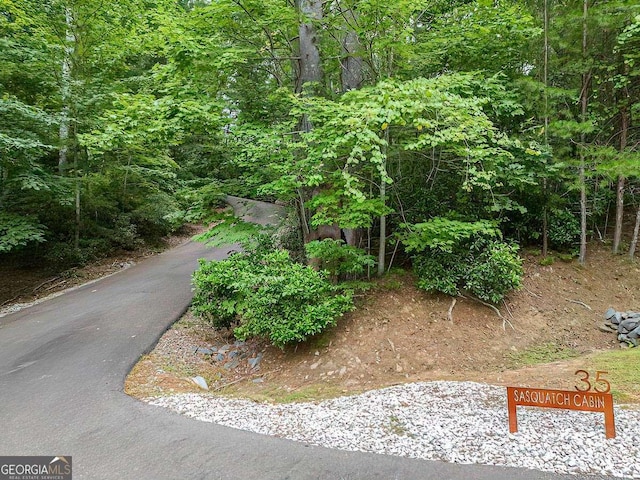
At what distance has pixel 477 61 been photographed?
6.94 metres

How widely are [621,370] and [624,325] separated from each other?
6.96ft

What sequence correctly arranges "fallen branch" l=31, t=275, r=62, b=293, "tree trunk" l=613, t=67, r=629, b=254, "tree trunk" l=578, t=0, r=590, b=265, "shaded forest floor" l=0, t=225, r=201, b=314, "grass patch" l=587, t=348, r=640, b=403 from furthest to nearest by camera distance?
1. "fallen branch" l=31, t=275, r=62, b=293
2. "shaded forest floor" l=0, t=225, r=201, b=314
3. "tree trunk" l=613, t=67, r=629, b=254
4. "tree trunk" l=578, t=0, r=590, b=265
5. "grass patch" l=587, t=348, r=640, b=403

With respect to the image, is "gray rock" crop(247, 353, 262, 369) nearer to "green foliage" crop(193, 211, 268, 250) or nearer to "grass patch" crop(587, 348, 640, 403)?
"green foliage" crop(193, 211, 268, 250)

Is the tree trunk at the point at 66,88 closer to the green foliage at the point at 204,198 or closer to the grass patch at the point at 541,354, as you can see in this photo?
the green foliage at the point at 204,198

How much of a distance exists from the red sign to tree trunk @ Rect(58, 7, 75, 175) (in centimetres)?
1006

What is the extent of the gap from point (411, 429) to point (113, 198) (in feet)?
38.1

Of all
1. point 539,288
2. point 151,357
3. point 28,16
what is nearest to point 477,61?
point 539,288

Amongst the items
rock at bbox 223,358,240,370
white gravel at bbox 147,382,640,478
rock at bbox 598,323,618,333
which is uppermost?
white gravel at bbox 147,382,640,478

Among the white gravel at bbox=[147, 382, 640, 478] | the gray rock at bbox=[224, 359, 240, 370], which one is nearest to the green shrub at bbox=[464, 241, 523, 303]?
the white gravel at bbox=[147, 382, 640, 478]

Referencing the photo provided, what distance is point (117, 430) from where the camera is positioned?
316 centimetres

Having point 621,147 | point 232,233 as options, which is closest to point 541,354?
point 621,147

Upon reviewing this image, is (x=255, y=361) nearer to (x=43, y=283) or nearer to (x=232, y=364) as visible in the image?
(x=232, y=364)

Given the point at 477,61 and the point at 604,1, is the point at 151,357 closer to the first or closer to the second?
the point at 477,61

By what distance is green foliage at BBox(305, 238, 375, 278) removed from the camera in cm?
542
